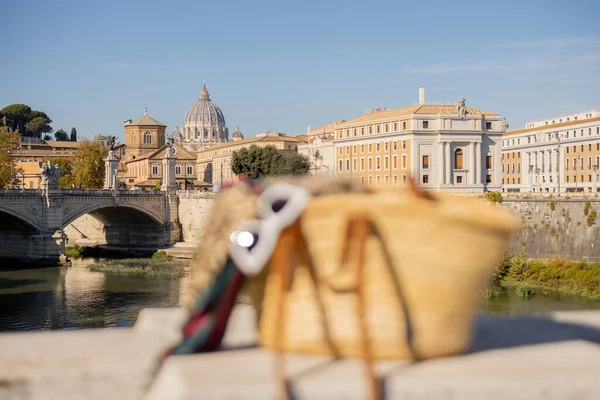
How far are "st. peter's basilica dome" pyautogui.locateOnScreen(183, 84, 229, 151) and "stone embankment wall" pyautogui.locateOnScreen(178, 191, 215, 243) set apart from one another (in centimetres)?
10115

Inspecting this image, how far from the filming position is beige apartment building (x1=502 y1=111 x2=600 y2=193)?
54875 mm

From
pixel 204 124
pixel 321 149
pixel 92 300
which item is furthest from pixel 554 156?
pixel 204 124

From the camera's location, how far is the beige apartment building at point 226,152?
280 feet

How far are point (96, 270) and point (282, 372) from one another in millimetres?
34795

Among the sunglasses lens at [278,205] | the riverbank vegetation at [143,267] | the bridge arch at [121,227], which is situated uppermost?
the sunglasses lens at [278,205]

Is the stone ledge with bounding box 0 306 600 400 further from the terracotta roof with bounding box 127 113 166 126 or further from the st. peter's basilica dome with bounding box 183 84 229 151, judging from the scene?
the st. peter's basilica dome with bounding box 183 84 229 151

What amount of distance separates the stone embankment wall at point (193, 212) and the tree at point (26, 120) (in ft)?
199

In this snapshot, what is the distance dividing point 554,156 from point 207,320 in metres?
58.3

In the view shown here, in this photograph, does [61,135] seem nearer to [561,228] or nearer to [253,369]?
[561,228]

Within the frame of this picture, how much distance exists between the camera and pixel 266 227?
4.04 metres

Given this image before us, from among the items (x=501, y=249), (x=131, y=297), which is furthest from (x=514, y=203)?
(x=501, y=249)

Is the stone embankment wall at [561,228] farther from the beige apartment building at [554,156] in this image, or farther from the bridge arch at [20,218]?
the bridge arch at [20,218]

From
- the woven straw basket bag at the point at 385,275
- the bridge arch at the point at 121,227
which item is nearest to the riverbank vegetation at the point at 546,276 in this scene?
the bridge arch at the point at 121,227

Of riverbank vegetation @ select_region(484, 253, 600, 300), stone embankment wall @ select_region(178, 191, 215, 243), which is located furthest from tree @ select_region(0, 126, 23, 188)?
riverbank vegetation @ select_region(484, 253, 600, 300)
